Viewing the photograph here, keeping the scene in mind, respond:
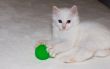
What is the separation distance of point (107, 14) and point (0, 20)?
80 centimetres

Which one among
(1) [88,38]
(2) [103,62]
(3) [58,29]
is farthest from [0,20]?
(2) [103,62]

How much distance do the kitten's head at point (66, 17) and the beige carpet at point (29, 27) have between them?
0.66ft

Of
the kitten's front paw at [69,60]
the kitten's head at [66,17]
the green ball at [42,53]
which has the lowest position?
the kitten's front paw at [69,60]

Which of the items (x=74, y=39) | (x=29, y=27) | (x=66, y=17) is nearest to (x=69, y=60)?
(x=74, y=39)

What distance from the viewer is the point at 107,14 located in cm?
187

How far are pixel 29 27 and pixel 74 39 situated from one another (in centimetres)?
46

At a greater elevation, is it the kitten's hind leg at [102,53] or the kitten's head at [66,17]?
the kitten's head at [66,17]

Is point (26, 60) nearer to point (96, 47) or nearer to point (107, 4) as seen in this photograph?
point (96, 47)

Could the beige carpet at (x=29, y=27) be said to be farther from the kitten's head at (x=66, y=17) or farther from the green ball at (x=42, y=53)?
the kitten's head at (x=66, y=17)

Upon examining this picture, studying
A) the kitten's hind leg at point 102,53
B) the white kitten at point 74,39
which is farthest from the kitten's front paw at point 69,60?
the kitten's hind leg at point 102,53

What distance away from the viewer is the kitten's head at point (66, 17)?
1.32 meters

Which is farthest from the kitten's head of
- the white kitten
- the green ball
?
the green ball

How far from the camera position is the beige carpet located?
4.17ft

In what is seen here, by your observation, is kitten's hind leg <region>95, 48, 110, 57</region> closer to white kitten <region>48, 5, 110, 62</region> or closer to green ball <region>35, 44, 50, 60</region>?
white kitten <region>48, 5, 110, 62</region>
